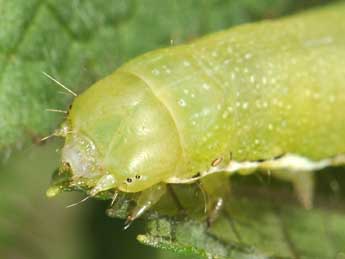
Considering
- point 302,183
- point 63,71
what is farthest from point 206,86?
point 302,183

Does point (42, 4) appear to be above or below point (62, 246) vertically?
above

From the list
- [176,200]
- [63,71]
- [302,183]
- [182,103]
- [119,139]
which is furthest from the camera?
[302,183]

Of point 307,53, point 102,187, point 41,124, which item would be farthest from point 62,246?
point 307,53

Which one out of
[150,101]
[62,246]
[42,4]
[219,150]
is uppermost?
[42,4]

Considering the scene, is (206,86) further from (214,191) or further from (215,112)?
(214,191)

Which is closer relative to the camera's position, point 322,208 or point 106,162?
point 106,162

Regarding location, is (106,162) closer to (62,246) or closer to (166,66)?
(166,66)

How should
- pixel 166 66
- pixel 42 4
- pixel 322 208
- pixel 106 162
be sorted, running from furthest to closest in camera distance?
pixel 322 208 → pixel 42 4 → pixel 166 66 → pixel 106 162
